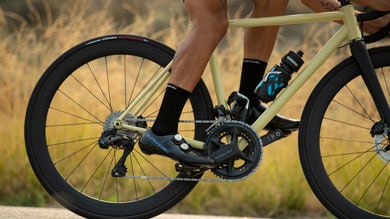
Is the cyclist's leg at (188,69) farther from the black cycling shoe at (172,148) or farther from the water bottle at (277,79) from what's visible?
the water bottle at (277,79)

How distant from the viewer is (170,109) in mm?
4020

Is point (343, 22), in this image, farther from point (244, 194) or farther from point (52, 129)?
point (52, 129)

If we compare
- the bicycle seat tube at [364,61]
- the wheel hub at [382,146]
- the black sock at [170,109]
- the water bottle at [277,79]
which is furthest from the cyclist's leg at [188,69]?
the wheel hub at [382,146]

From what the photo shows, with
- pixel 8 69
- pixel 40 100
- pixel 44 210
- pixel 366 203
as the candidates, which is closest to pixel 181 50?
pixel 40 100

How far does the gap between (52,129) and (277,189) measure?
1.39m

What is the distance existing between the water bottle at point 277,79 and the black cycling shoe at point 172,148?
1.18 feet

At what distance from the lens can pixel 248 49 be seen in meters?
4.28

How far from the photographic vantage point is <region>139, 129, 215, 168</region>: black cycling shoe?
3.98 metres

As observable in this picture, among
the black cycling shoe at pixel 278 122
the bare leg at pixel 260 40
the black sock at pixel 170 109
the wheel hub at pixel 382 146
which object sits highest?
the bare leg at pixel 260 40

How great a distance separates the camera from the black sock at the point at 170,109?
13.1ft

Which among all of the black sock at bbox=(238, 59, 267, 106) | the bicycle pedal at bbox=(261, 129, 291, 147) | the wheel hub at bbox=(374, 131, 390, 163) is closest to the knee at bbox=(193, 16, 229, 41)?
the black sock at bbox=(238, 59, 267, 106)

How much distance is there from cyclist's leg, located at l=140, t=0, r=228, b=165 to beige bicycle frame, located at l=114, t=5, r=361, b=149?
72 millimetres

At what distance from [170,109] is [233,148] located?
309mm

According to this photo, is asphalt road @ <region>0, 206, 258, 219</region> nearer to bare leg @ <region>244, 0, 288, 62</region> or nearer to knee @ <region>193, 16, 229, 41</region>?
bare leg @ <region>244, 0, 288, 62</region>
